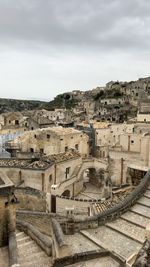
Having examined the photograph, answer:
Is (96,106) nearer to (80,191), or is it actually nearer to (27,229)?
(80,191)

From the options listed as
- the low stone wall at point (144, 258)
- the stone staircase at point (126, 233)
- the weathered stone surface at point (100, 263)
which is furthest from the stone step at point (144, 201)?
the low stone wall at point (144, 258)

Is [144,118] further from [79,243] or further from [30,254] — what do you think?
[30,254]

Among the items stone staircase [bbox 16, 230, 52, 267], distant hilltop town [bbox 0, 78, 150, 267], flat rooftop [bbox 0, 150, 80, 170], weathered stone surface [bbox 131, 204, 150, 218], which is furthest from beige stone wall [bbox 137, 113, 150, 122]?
stone staircase [bbox 16, 230, 52, 267]

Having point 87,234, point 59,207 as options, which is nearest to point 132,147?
point 59,207

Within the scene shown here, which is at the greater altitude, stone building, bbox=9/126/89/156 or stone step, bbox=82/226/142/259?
stone building, bbox=9/126/89/156

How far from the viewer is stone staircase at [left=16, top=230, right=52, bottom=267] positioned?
37.6 feet

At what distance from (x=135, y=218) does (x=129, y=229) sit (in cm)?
100

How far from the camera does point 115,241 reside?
1361 cm

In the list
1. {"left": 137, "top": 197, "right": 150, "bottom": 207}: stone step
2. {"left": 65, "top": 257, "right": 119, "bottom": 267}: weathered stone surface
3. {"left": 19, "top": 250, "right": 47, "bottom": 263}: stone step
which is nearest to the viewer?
{"left": 65, "top": 257, "right": 119, "bottom": 267}: weathered stone surface

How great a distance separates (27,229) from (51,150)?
21.6 metres

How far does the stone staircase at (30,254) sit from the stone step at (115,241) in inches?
95.2

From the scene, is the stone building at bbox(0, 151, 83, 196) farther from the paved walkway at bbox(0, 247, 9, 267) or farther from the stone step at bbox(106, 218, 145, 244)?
the paved walkway at bbox(0, 247, 9, 267)

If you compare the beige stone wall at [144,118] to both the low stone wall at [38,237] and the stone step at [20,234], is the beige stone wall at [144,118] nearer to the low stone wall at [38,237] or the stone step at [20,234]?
the low stone wall at [38,237]

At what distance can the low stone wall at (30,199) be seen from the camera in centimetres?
2012
